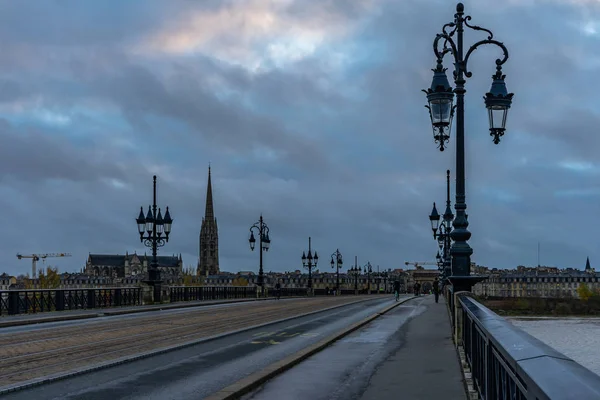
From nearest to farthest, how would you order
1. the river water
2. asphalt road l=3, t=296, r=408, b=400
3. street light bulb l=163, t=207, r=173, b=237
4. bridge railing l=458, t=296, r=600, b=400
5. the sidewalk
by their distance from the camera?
bridge railing l=458, t=296, r=600, b=400, the sidewalk, asphalt road l=3, t=296, r=408, b=400, the river water, street light bulb l=163, t=207, r=173, b=237

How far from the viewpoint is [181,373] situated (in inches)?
537

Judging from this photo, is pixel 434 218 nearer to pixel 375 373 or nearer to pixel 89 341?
pixel 89 341

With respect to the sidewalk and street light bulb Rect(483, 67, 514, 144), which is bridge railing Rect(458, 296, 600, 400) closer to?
the sidewalk

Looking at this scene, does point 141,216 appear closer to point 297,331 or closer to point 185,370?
point 297,331

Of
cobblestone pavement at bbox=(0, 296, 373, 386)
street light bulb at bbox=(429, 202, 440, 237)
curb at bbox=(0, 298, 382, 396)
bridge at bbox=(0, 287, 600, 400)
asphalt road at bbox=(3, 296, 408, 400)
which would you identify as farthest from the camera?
street light bulb at bbox=(429, 202, 440, 237)

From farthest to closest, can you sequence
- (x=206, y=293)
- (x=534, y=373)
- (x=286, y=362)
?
(x=206, y=293), (x=286, y=362), (x=534, y=373)

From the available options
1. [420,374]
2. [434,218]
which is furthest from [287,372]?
[434,218]

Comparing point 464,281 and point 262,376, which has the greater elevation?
point 464,281

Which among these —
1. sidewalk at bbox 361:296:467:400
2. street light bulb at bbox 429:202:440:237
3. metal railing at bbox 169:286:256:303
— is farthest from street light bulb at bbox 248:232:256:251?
sidewalk at bbox 361:296:467:400

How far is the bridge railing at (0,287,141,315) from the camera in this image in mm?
32188

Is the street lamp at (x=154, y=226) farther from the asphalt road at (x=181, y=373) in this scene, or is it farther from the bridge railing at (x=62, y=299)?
the asphalt road at (x=181, y=373)

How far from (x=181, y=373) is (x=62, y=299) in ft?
79.5

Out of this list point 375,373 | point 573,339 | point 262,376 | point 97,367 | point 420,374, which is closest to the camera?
point 262,376

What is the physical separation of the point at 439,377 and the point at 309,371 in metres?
2.34
